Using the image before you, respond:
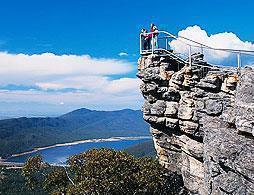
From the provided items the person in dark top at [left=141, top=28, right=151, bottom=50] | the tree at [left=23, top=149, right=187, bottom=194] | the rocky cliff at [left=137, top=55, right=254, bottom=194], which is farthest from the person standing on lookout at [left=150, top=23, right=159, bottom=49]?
the tree at [left=23, top=149, right=187, bottom=194]

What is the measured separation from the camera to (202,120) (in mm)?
27375

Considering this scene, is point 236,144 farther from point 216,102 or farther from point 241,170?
point 216,102

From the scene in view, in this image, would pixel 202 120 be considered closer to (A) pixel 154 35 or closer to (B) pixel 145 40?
(A) pixel 154 35

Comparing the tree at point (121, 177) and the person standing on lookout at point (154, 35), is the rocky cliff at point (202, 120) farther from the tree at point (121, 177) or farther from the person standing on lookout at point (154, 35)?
the tree at point (121, 177)

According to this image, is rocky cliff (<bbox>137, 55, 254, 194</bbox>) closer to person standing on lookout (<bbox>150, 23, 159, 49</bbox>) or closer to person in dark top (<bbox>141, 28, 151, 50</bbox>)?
person in dark top (<bbox>141, 28, 151, 50</bbox>)

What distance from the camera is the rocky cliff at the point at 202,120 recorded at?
20.7 meters

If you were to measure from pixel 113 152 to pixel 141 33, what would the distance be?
10.7 meters

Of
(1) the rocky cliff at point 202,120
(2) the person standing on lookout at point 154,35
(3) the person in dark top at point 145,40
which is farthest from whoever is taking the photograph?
(3) the person in dark top at point 145,40

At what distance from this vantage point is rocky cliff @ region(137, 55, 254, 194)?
67.9ft

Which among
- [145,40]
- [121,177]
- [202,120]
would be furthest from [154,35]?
[121,177]

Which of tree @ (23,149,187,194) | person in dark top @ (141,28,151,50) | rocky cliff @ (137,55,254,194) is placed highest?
person in dark top @ (141,28,151,50)

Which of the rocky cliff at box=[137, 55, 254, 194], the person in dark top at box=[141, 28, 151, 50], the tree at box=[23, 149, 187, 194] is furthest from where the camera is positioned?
the person in dark top at box=[141, 28, 151, 50]

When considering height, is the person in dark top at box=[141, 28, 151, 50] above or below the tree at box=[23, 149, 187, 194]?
above

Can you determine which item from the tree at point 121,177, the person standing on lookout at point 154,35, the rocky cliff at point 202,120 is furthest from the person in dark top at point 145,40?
the tree at point 121,177
